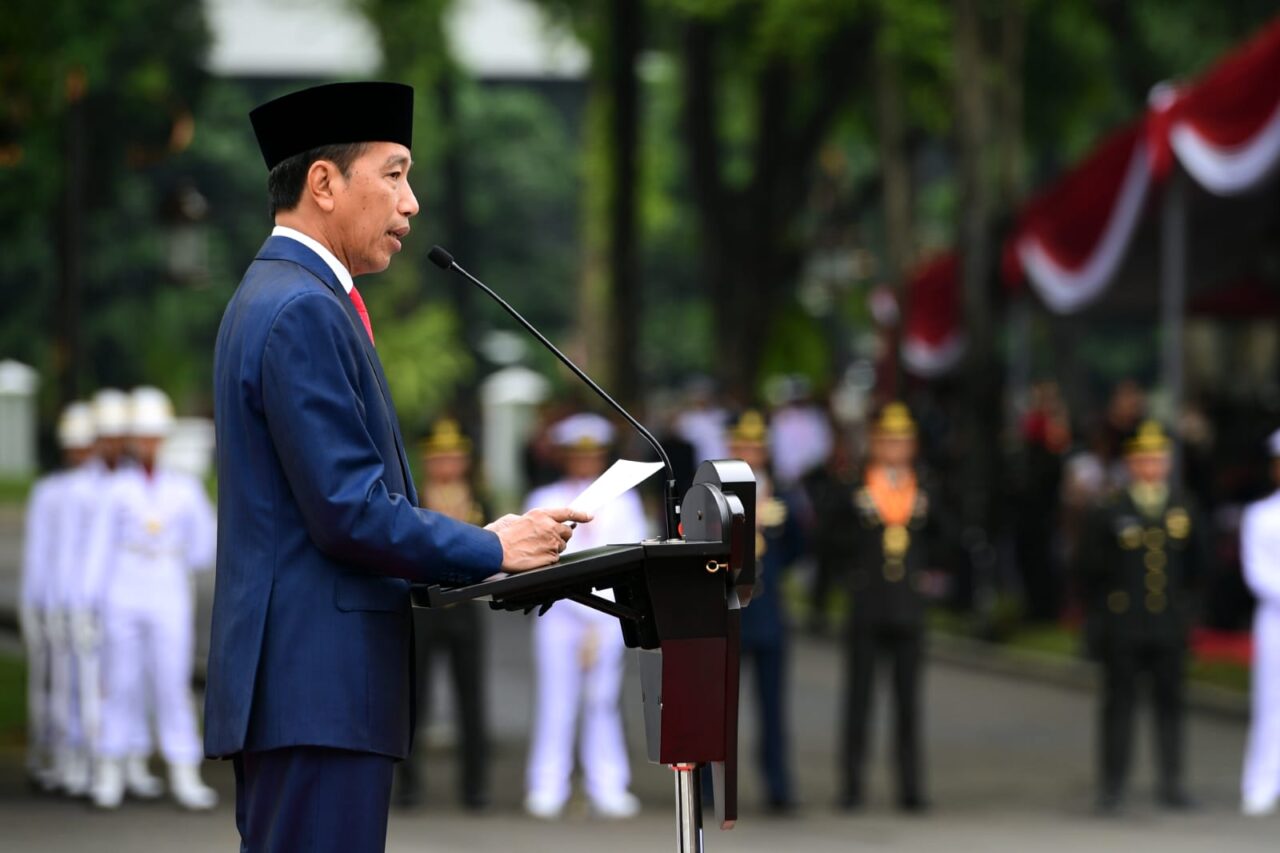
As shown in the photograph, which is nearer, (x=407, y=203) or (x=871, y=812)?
(x=407, y=203)

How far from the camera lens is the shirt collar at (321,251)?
3949mm

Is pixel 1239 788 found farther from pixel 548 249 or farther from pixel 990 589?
pixel 548 249

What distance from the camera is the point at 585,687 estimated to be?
11.8 m

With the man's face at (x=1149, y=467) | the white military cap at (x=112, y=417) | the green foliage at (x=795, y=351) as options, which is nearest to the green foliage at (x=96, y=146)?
the white military cap at (x=112, y=417)

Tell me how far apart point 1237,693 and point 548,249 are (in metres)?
44.7

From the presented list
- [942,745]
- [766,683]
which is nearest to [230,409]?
[766,683]

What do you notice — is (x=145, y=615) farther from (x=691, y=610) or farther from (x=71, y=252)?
(x=691, y=610)

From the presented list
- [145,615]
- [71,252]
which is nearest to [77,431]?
[145,615]

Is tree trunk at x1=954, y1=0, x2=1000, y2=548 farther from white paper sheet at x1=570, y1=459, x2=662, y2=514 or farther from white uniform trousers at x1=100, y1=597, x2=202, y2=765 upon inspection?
white paper sheet at x1=570, y1=459, x2=662, y2=514

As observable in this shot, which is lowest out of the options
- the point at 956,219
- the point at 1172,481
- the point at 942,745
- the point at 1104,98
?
the point at 942,745

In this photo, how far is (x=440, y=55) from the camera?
1182 inches

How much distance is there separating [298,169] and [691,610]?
106cm

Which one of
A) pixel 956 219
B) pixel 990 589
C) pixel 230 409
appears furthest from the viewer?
pixel 956 219

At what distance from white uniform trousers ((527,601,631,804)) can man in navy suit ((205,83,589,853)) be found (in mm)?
7600
